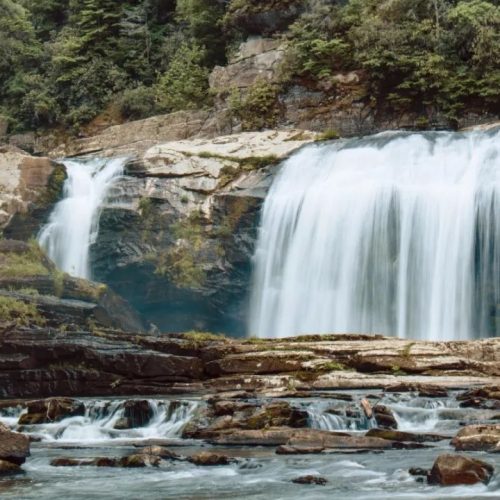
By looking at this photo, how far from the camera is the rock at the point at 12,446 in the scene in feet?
37.7

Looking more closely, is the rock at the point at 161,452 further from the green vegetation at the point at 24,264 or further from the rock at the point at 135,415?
the green vegetation at the point at 24,264

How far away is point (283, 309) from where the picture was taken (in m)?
27.6

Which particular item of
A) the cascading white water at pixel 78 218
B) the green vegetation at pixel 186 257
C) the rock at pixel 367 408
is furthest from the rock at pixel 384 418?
the cascading white water at pixel 78 218

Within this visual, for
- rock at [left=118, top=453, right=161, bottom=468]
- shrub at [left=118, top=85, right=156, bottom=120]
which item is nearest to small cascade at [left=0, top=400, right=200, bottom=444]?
rock at [left=118, top=453, right=161, bottom=468]

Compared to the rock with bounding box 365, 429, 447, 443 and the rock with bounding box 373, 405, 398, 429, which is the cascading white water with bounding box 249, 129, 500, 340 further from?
the rock with bounding box 365, 429, 447, 443

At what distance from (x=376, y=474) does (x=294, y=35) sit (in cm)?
2974

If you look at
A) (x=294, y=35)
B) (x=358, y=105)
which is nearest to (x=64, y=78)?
(x=294, y=35)

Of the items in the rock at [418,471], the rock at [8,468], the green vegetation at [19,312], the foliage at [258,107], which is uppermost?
the foliage at [258,107]

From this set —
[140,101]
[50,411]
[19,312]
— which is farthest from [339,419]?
[140,101]

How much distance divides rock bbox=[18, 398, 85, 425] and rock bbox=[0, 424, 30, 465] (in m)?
3.71

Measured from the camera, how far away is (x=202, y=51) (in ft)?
139

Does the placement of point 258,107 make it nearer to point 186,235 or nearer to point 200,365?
point 186,235

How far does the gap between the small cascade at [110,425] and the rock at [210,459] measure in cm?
299

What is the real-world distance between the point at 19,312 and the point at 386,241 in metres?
11.6
